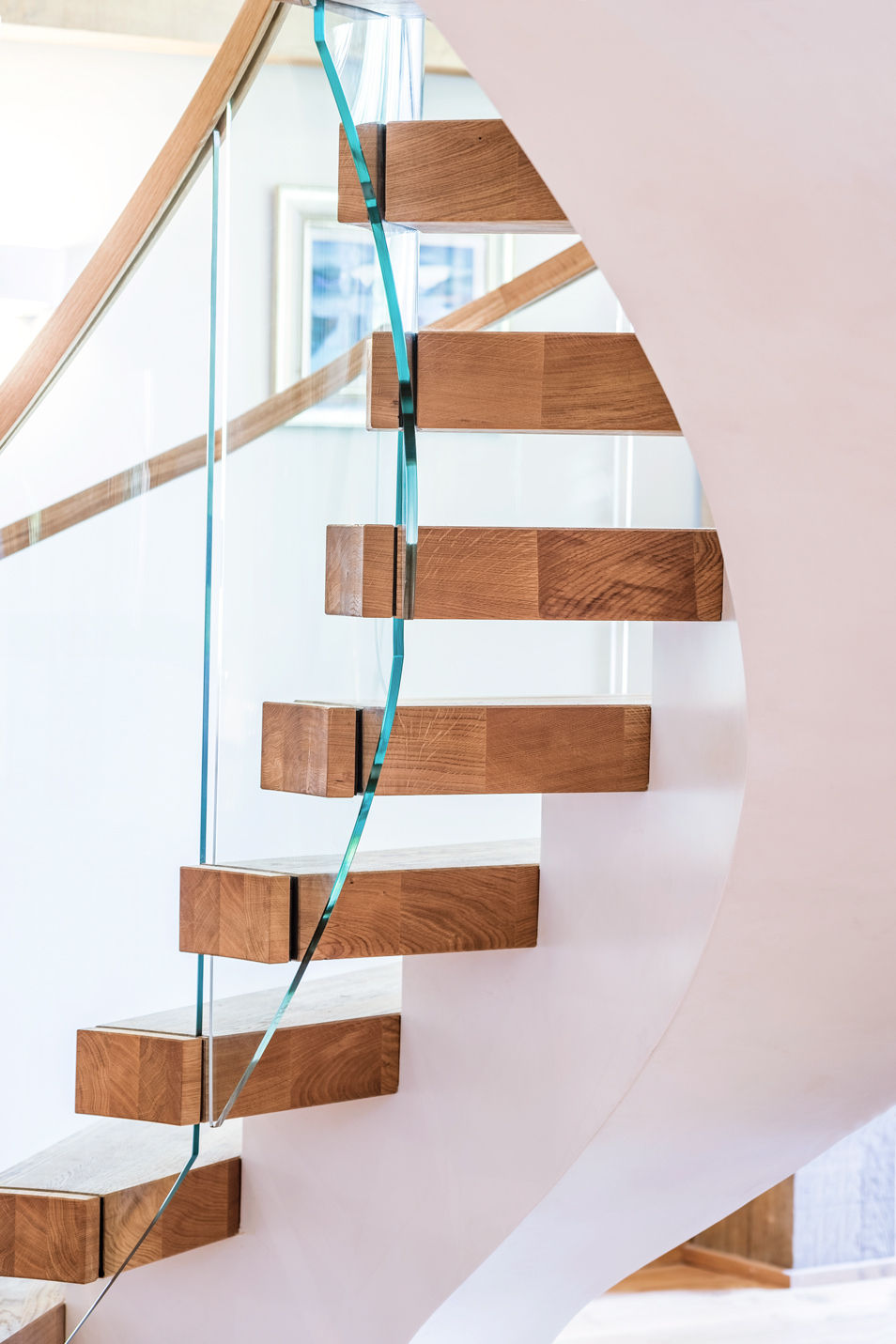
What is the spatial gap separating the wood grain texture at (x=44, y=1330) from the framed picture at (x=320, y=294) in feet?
4.87

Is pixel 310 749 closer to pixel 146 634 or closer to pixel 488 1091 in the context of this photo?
pixel 146 634

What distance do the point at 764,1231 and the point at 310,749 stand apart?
9.75 ft

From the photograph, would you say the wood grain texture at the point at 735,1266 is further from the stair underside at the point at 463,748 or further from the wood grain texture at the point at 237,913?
the wood grain texture at the point at 237,913

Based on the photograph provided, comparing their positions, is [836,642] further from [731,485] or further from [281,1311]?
[281,1311]

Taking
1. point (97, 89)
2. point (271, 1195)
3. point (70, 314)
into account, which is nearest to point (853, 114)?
point (70, 314)

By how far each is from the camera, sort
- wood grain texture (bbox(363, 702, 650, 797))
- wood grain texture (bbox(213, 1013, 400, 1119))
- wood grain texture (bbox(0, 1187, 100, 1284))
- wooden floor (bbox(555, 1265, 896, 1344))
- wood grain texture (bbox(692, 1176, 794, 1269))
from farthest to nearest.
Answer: wood grain texture (bbox(692, 1176, 794, 1269)) → wooden floor (bbox(555, 1265, 896, 1344)) → wood grain texture (bbox(213, 1013, 400, 1119)) → wood grain texture (bbox(0, 1187, 100, 1284)) → wood grain texture (bbox(363, 702, 650, 797))

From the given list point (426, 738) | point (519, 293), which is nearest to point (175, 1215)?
point (426, 738)

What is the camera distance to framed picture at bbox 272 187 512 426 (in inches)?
57.0

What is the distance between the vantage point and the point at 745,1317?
11.9ft

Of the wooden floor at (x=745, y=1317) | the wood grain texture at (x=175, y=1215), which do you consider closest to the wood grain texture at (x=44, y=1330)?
the wood grain texture at (x=175, y=1215)

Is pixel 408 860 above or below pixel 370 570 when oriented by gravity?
below

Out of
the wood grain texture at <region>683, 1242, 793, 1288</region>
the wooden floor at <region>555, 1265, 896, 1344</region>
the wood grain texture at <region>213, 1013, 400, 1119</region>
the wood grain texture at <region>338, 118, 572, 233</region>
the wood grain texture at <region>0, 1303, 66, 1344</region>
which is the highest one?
the wood grain texture at <region>338, 118, 572, 233</region>

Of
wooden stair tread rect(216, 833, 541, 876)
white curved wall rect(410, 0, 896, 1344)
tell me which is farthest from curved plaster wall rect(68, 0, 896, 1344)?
wooden stair tread rect(216, 833, 541, 876)

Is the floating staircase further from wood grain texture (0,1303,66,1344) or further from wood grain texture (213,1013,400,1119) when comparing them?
wood grain texture (0,1303,66,1344)
